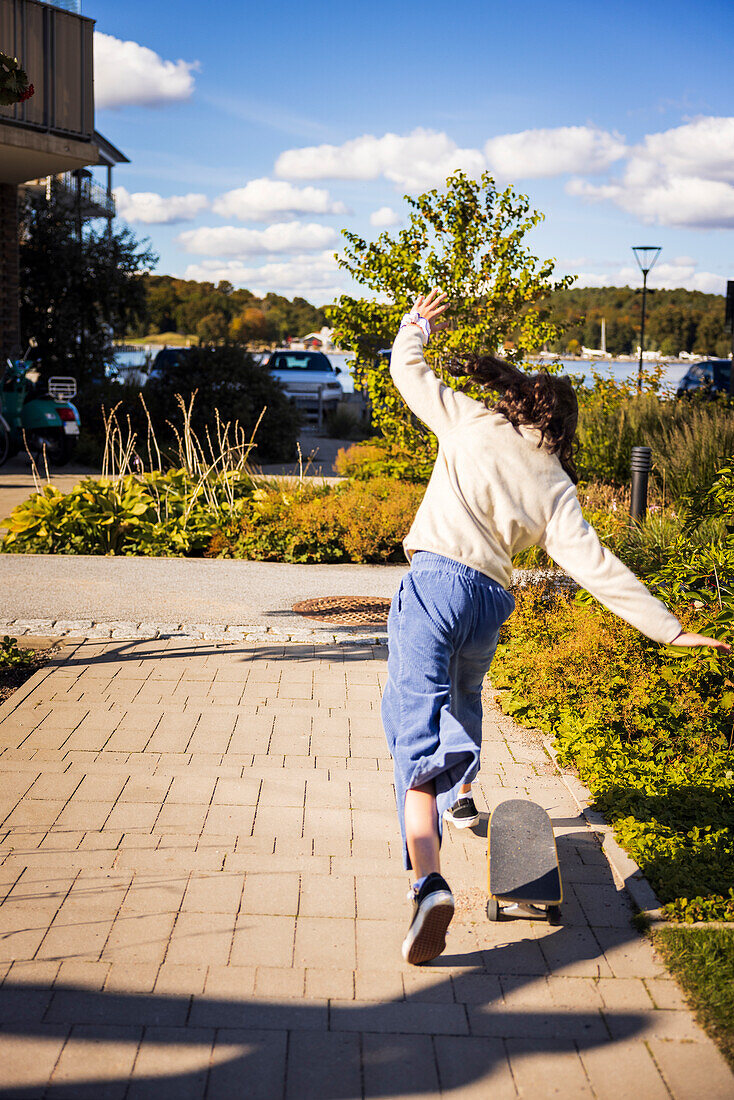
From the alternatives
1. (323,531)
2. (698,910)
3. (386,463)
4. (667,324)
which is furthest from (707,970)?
(667,324)

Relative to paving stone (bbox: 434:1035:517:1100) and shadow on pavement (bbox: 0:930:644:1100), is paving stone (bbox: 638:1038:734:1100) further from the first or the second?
paving stone (bbox: 434:1035:517:1100)

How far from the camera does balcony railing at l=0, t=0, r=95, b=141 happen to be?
1347 centimetres

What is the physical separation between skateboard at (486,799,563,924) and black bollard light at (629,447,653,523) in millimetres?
5087

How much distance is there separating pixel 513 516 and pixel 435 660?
1.63 feet

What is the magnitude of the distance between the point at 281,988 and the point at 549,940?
2.93 feet

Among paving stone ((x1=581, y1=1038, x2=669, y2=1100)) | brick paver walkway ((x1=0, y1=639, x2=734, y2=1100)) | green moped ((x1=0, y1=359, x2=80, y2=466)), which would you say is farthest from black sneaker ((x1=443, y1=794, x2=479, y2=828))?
green moped ((x1=0, y1=359, x2=80, y2=466))

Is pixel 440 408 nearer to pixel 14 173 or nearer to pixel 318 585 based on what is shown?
pixel 318 585

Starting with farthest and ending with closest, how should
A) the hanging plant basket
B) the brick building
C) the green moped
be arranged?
the brick building → the green moped → the hanging plant basket

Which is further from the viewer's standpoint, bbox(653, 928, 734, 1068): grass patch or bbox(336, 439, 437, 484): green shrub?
bbox(336, 439, 437, 484): green shrub

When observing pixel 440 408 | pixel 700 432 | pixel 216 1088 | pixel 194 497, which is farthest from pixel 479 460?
pixel 700 432

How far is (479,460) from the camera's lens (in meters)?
2.96

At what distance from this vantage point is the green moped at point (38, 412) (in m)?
13.0

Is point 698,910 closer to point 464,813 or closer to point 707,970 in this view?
point 707,970

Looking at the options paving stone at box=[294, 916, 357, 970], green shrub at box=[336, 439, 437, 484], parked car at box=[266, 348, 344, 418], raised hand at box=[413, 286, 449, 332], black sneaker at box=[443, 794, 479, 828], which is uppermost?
parked car at box=[266, 348, 344, 418]
